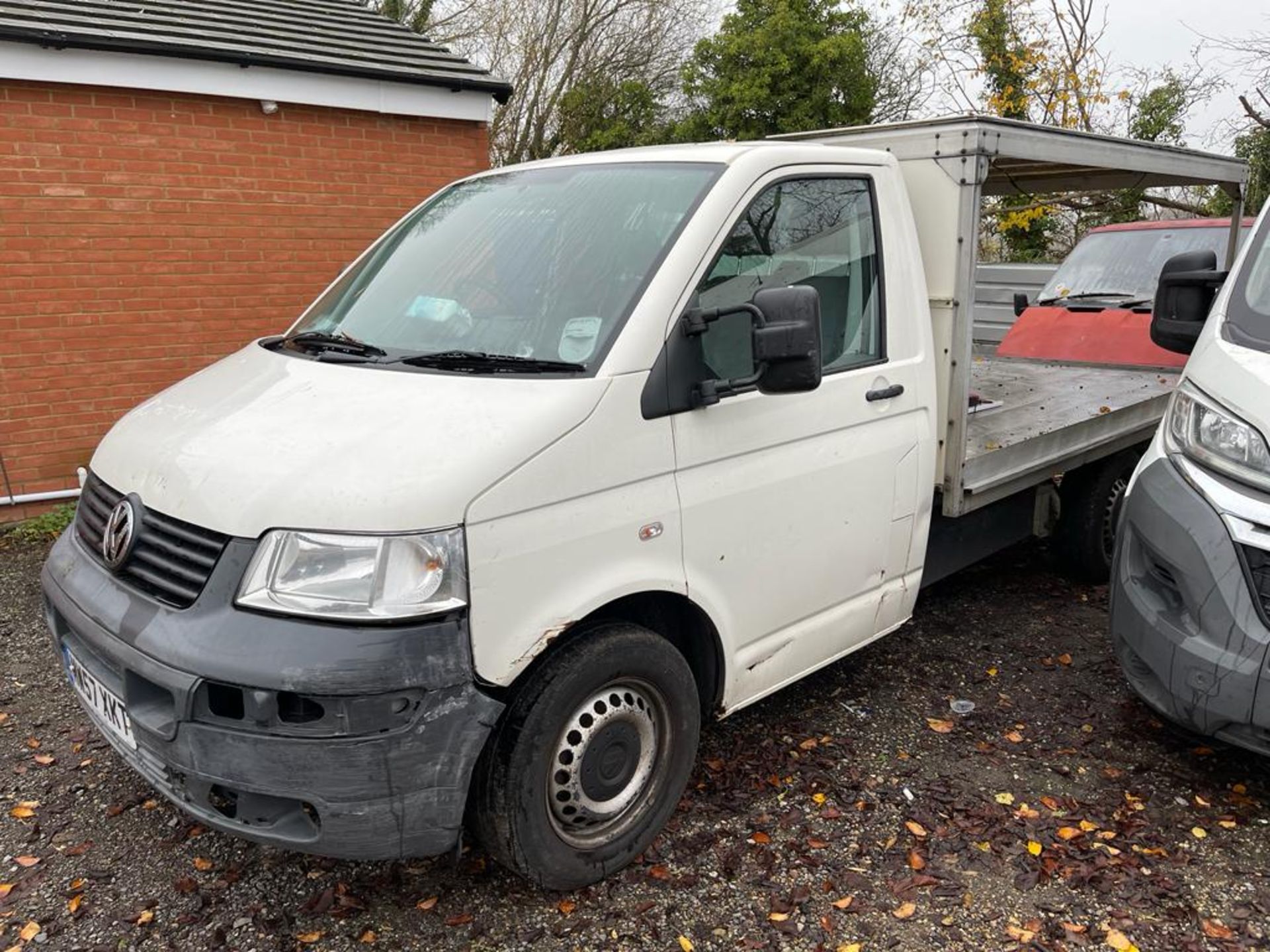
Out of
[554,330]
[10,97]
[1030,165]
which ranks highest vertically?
[10,97]

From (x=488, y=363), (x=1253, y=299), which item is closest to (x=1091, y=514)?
(x=1253, y=299)

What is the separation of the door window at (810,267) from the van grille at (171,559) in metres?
1.48

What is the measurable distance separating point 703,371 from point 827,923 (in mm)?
1656

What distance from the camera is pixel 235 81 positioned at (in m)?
6.63

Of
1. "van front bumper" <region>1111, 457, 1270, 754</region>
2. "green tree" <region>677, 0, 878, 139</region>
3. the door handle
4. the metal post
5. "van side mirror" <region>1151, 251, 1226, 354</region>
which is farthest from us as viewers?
"green tree" <region>677, 0, 878, 139</region>

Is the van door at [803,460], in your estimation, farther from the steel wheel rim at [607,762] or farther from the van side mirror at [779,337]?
the steel wheel rim at [607,762]

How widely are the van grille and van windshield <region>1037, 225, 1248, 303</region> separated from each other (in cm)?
637

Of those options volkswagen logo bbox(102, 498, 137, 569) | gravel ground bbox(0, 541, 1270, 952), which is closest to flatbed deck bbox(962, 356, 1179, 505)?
gravel ground bbox(0, 541, 1270, 952)

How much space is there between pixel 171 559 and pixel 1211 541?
10.2ft

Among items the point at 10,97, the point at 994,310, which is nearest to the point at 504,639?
the point at 10,97

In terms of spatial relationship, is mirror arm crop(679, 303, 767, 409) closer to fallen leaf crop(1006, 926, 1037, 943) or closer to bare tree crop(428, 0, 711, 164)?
fallen leaf crop(1006, 926, 1037, 943)

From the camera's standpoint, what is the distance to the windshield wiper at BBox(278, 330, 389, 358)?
118 inches

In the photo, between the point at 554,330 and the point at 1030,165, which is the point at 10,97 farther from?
the point at 1030,165

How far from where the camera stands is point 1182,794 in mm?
3342
